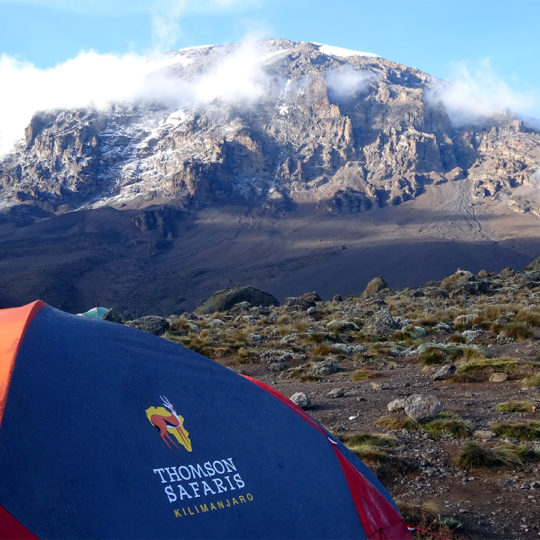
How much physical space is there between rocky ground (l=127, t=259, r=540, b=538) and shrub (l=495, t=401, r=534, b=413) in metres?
0.02

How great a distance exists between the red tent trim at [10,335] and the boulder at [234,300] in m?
36.8

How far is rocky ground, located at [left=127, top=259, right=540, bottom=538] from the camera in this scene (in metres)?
6.82

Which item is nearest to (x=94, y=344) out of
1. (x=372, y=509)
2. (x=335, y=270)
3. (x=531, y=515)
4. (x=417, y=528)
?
(x=372, y=509)

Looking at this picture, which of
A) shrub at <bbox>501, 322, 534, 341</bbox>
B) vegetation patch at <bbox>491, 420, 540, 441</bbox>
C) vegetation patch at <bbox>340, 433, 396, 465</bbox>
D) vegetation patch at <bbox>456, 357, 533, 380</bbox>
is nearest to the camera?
vegetation patch at <bbox>340, 433, 396, 465</bbox>

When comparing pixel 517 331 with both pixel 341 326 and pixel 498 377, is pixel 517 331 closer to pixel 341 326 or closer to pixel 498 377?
pixel 498 377

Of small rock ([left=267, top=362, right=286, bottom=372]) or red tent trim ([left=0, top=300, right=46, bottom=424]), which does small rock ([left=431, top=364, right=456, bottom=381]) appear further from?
red tent trim ([left=0, top=300, right=46, bottom=424])

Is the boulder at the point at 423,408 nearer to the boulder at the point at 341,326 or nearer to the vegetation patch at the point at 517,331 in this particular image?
the vegetation patch at the point at 517,331

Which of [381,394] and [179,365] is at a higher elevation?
[179,365]

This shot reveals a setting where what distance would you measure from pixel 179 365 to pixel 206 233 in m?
188

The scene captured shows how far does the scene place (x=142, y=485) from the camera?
14.8 ft

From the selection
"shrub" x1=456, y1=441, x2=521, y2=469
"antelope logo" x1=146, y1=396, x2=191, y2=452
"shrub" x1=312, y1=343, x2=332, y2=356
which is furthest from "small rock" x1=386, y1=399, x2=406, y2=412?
"shrub" x1=312, y1=343, x2=332, y2=356

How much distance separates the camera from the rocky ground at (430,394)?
6820 millimetres

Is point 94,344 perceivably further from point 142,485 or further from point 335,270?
point 335,270

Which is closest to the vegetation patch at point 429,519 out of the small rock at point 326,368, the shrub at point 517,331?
the small rock at point 326,368
